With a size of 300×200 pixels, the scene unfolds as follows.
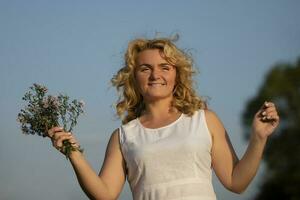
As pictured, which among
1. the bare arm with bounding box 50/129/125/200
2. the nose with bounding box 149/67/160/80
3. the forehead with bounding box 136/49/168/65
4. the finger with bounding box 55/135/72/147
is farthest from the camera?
the forehead with bounding box 136/49/168/65

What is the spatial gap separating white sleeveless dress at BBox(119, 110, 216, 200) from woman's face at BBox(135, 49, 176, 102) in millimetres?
266

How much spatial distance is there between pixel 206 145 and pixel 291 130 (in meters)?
15.0

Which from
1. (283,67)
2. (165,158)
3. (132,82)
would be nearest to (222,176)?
(165,158)

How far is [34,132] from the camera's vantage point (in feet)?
16.1

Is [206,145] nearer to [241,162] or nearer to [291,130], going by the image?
[241,162]

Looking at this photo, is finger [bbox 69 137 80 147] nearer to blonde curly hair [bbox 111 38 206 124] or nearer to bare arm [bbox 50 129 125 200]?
bare arm [bbox 50 129 125 200]

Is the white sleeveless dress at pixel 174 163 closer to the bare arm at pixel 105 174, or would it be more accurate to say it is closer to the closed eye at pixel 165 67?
the bare arm at pixel 105 174

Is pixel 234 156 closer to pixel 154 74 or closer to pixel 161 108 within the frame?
pixel 161 108

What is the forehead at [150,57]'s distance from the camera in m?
5.28

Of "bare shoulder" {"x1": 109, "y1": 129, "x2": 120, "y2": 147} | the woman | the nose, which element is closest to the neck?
the woman

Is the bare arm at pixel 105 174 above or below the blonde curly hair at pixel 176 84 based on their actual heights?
below

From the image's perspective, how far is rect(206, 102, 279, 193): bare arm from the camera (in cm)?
499

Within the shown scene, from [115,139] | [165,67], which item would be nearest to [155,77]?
[165,67]

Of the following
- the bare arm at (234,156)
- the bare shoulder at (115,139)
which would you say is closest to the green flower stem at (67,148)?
the bare shoulder at (115,139)
